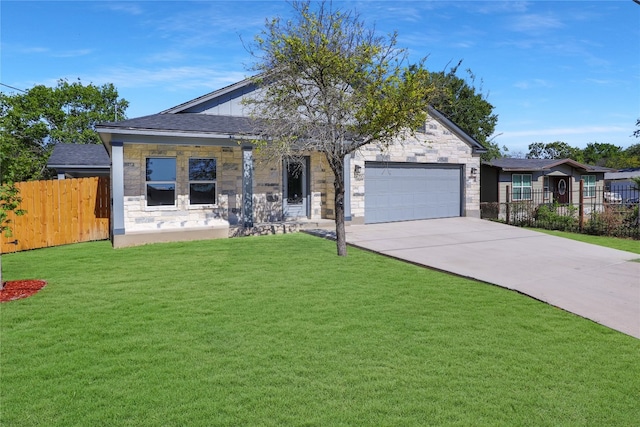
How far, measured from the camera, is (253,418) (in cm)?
330

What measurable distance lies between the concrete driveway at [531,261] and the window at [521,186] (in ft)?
35.2

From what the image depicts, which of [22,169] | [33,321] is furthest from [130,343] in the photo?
[22,169]

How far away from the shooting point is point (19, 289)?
7.23m

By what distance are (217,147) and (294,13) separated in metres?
5.04

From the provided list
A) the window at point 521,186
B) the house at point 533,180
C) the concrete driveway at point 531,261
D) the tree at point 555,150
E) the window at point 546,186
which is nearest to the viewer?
the concrete driveway at point 531,261

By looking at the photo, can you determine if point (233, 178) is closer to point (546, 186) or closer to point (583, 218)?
point (583, 218)

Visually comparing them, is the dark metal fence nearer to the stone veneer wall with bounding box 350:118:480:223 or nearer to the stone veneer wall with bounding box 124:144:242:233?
the stone veneer wall with bounding box 350:118:480:223

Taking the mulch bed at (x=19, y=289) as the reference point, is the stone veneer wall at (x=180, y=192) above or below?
above

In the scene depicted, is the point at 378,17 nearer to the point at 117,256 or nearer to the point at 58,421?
the point at 117,256

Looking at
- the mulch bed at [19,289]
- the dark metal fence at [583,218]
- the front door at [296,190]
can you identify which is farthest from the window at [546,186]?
the mulch bed at [19,289]

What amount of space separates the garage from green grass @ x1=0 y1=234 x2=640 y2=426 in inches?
349

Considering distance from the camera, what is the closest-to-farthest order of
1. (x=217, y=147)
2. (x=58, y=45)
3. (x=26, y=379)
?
(x=26, y=379) < (x=217, y=147) < (x=58, y=45)

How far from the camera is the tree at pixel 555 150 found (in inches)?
2489

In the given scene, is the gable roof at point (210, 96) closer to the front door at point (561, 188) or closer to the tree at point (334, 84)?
the tree at point (334, 84)
